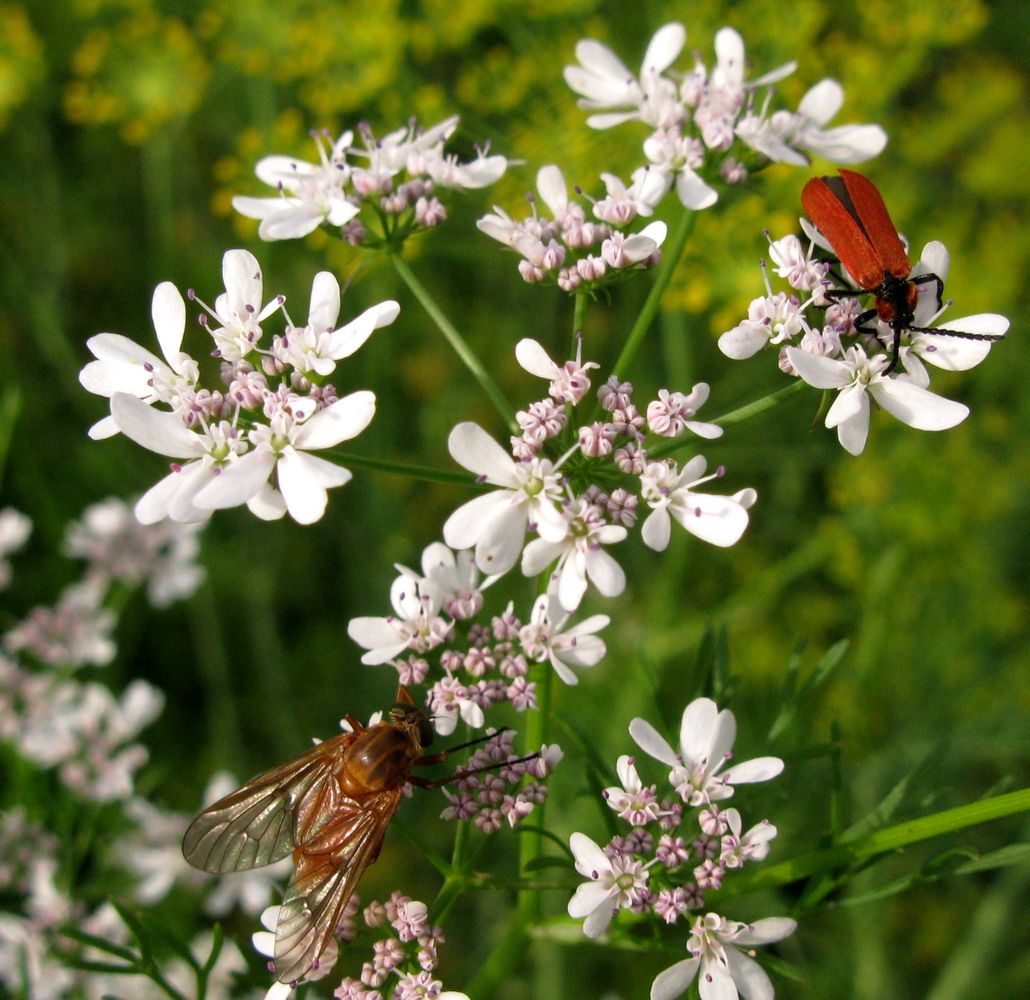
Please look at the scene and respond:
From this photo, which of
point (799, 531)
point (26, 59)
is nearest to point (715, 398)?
point (799, 531)

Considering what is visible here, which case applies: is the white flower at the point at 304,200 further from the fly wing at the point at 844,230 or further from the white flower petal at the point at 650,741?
the white flower petal at the point at 650,741

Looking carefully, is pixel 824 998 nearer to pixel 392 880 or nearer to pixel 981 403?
pixel 392 880

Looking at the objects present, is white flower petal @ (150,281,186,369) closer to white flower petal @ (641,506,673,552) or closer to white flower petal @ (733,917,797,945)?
white flower petal @ (641,506,673,552)

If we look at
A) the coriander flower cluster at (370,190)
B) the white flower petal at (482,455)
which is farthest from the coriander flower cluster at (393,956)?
the coriander flower cluster at (370,190)

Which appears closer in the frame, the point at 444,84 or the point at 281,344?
the point at 281,344

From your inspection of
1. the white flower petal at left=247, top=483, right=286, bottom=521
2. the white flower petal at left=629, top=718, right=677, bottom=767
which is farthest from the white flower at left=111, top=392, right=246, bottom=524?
the white flower petal at left=629, top=718, right=677, bottom=767

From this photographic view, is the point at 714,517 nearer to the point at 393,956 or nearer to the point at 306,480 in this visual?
the point at 306,480

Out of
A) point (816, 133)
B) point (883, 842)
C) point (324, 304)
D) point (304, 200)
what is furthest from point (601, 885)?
point (816, 133)
